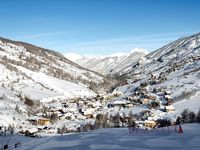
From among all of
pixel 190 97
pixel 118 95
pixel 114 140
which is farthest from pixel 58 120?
pixel 114 140

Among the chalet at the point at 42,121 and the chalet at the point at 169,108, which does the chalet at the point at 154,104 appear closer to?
the chalet at the point at 169,108

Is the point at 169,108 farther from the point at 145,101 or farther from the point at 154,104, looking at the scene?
the point at 145,101

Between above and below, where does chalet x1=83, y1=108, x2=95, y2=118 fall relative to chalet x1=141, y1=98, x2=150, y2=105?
below

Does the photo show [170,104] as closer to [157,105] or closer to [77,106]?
[157,105]

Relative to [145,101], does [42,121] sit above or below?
below

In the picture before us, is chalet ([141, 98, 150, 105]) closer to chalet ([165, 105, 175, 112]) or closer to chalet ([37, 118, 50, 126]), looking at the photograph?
chalet ([165, 105, 175, 112])

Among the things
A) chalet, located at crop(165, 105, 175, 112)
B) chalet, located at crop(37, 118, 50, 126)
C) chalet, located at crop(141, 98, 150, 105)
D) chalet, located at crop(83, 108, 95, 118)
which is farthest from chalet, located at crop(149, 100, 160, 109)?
chalet, located at crop(37, 118, 50, 126)

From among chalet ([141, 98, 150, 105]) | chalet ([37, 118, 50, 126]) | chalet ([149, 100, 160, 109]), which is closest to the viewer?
chalet ([37, 118, 50, 126])

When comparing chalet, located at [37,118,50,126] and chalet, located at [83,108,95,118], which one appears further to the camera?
chalet, located at [83,108,95,118]

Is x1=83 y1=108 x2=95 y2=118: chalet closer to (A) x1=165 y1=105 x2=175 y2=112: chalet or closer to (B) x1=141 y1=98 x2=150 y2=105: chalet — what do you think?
(B) x1=141 y1=98 x2=150 y2=105: chalet

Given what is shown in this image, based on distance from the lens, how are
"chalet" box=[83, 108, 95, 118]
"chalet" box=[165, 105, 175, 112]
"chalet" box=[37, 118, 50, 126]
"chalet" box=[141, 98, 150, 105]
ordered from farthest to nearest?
"chalet" box=[141, 98, 150, 105]
"chalet" box=[83, 108, 95, 118]
"chalet" box=[165, 105, 175, 112]
"chalet" box=[37, 118, 50, 126]

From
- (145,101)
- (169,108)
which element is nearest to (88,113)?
(145,101)

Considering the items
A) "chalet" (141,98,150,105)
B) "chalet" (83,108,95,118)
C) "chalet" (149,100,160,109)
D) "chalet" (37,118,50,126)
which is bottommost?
"chalet" (37,118,50,126)
